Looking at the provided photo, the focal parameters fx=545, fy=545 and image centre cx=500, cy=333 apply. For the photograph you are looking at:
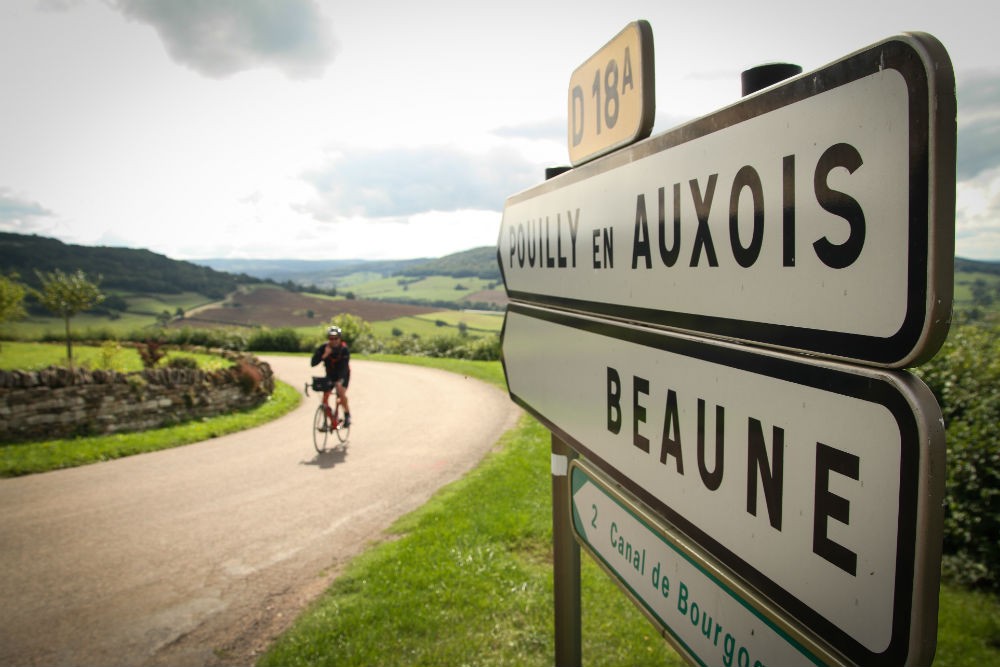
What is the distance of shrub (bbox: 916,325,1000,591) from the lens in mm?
4875

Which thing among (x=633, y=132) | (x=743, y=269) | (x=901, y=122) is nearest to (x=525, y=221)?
(x=633, y=132)

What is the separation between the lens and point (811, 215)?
0.89m

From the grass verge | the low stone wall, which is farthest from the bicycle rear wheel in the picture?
the grass verge

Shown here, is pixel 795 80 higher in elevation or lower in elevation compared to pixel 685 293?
higher

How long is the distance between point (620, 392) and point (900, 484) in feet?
2.69

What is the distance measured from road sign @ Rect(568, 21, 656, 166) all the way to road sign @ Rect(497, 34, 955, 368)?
139mm

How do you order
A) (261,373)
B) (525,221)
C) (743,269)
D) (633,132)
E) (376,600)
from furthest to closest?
(261,373), (376,600), (525,221), (633,132), (743,269)

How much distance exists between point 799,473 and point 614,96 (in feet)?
4.08

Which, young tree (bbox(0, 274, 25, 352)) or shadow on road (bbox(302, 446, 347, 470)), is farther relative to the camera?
young tree (bbox(0, 274, 25, 352))

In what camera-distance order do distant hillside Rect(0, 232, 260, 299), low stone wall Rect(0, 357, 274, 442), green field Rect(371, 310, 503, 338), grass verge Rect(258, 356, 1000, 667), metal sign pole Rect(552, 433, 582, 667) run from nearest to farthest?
metal sign pole Rect(552, 433, 582, 667) < grass verge Rect(258, 356, 1000, 667) < low stone wall Rect(0, 357, 274, 442) < green field Rect(371, 310, 503, 338) < distant hillside Rect(0, 232, 260, 299)

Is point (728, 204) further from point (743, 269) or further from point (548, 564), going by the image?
point (548, 564)

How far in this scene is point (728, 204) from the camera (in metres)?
1.08

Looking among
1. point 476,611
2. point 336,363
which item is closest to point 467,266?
point 336,363

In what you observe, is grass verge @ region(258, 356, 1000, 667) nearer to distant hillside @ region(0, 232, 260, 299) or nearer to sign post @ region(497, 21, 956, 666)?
sign post @ region(497, 21, 956, 666)
